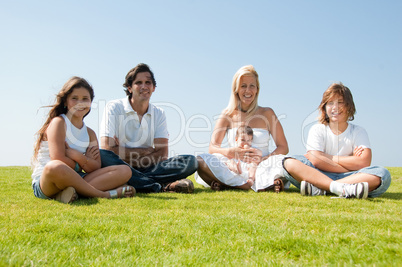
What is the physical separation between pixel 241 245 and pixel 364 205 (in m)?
2.50

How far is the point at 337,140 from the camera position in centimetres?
534

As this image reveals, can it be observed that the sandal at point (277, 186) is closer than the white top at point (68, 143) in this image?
No

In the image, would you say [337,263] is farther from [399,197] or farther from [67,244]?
[399,197]

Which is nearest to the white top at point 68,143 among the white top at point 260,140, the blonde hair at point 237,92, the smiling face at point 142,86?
the smiling face at point 142,86

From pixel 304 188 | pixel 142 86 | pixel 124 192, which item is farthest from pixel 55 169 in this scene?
pixel 304 188

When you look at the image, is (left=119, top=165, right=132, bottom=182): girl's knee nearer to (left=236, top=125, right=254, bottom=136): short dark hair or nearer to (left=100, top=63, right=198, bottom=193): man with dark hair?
(left=100, top=63, right=198, bottom=193): man with dark hair

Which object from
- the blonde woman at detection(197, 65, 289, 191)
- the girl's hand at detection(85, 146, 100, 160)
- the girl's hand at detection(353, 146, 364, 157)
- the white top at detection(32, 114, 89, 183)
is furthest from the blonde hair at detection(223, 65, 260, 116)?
the white top at detection(32, 114, 89, 183)

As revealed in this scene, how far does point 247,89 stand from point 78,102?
9.66 ft

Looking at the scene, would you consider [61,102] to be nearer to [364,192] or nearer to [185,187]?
[185,187]

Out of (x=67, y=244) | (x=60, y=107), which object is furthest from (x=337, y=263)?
(x=60, y=107)

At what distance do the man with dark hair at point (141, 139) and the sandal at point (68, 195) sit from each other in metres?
1.31

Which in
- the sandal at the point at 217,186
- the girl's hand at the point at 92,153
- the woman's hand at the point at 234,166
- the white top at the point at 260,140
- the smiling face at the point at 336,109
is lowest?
the sandal at the point at 217,186

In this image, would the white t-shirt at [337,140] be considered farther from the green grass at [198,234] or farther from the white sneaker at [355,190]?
the green grass at [198,234]

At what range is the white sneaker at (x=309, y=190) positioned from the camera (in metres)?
4.98
